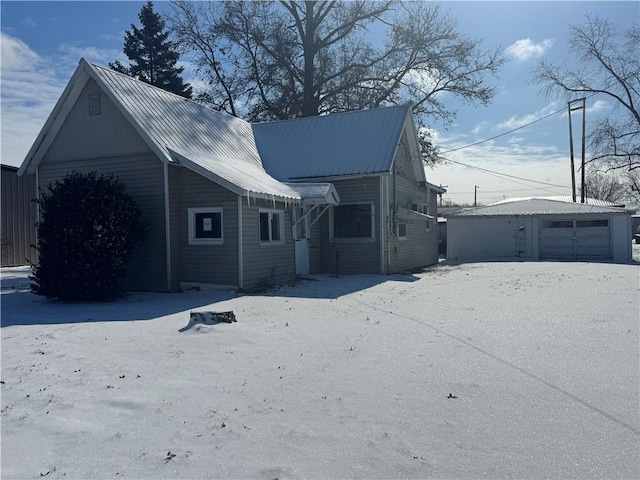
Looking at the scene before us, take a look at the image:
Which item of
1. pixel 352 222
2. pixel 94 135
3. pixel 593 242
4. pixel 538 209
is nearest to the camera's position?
pixel 94 135

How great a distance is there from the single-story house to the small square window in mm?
35

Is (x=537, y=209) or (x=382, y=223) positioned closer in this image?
(x=382, y=223)

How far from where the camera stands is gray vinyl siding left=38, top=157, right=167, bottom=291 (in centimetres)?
1355

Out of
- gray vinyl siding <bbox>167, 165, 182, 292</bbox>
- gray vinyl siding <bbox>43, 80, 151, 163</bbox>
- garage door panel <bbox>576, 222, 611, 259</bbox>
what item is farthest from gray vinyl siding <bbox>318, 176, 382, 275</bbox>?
garage door panel <bbox>576, 222, 611, 259</bbox>

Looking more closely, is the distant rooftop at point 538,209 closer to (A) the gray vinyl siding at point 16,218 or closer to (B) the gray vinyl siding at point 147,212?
(B) the gray vinyl siding at point 147,212

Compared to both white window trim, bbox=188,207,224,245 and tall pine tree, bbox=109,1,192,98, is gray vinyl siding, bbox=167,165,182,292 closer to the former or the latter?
white window trim, bbox=188,207,224,245

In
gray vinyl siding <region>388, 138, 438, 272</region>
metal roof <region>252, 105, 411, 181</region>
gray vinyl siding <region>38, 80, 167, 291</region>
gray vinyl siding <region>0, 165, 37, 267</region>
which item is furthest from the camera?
gray vinyl siding <region>0, 165, 37, 267</region>

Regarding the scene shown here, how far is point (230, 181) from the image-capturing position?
12.5 m

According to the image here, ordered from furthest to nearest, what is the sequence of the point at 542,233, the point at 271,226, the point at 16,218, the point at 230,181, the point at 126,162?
1. the point at 542,233
2. the point at 16,218
3. the point at 271,226
4. the point at 126,162
5. the point at 230,181

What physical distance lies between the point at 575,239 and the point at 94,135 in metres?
21.9

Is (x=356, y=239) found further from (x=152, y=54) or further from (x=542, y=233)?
(x=152, y=54)

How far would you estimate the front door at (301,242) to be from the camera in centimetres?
1652

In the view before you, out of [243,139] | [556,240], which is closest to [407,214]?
[243,139]

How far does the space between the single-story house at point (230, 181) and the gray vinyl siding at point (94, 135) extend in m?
0.03
